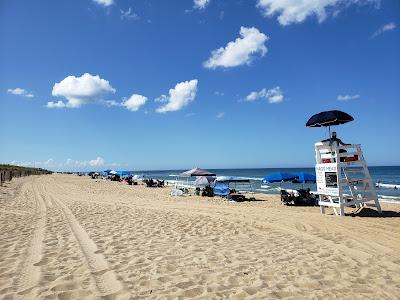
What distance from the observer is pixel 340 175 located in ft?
36.1

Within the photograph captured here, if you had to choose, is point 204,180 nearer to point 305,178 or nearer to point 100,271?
point 305,178

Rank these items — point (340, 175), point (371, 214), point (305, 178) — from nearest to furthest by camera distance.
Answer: point (340, 175)
point (371, 214)
point (305, 178)

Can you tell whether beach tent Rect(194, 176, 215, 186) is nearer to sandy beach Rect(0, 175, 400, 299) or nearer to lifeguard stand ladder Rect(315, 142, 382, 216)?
lifeguard stand ladder Rect(315, 142, 382, 216)

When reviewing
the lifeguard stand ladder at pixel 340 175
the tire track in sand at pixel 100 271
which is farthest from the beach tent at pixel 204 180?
the tire track in sand at pixel 100 271

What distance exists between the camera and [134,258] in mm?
5684

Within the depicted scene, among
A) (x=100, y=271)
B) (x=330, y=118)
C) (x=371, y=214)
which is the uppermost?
(x=330, y=118)

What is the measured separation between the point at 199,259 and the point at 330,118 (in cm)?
780

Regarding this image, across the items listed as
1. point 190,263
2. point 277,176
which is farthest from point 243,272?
point 277,176

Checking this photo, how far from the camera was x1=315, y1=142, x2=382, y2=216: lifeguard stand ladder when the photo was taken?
432 inches

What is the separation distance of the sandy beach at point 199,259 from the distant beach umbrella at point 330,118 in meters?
3.58

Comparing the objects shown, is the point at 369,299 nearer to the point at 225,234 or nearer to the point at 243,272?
the point at 243,272

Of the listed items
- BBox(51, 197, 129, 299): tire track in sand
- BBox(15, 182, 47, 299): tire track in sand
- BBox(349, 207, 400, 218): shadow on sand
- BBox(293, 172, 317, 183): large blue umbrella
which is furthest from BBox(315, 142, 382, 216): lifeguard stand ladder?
BBox(15, 182, 47, 299): tire track in sand

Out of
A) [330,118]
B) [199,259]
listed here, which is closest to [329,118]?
[330,118]

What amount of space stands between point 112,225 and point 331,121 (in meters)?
8.03
